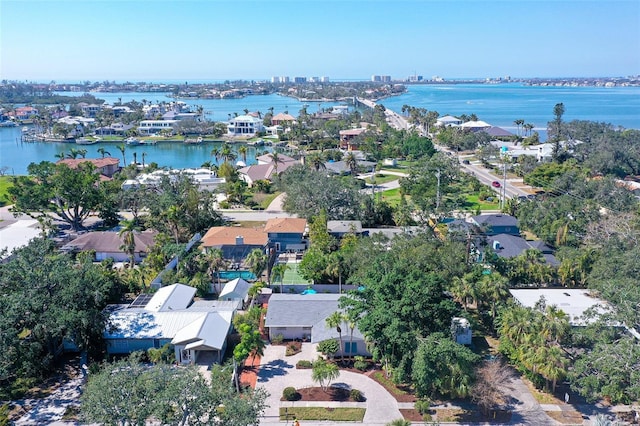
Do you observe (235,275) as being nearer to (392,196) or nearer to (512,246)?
(512,246)

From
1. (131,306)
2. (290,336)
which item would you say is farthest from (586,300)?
(131,306)

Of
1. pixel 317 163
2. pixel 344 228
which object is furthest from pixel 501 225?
pixel 317 163

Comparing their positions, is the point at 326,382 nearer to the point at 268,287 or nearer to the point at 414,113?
the point at 268,287

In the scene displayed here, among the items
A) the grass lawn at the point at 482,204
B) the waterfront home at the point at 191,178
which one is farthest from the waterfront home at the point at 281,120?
the grass lawn at the point at 482,204

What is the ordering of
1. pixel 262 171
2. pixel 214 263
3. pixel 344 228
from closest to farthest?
pixel 214 263, pixel 344 228, pixel 262 171

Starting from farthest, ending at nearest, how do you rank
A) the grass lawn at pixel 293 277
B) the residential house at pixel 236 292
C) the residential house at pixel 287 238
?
the residential house at pixel 287 238
the grass lawn at pixel 293 277
the residential house at pixel 236 292

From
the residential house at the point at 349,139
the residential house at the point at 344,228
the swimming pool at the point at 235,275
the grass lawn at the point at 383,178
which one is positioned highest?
the residential house at the point at 349,139

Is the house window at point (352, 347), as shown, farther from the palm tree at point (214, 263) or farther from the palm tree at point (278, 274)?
the palm tree at point (214, 263)
